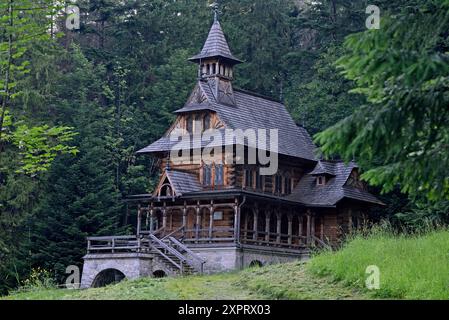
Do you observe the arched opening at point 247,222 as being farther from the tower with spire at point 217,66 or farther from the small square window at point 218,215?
the tower with spire at point 217,66

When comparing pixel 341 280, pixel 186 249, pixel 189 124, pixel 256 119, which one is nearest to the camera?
pixel 341 280

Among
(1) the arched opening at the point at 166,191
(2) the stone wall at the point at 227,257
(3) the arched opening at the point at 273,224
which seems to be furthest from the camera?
(3) the arched opening at the point at 273,224

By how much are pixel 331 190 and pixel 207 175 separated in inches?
241

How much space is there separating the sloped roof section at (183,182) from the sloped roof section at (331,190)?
5.24 meters

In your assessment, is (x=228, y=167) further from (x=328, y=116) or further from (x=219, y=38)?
(x=328, y=116)

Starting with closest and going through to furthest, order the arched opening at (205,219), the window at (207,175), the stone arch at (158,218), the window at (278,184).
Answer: the arched opening at (205,219) < the window at (207,175) < the stone arch at (158,218) < the window at (278,184)

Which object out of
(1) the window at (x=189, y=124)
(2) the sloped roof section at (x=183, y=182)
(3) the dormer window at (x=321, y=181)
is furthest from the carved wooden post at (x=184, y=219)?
(3) the dormer window at (x=321, y=181)

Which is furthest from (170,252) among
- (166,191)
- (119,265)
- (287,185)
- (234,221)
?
(287,185)

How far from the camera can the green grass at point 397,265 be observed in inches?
749

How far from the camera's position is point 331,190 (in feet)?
140

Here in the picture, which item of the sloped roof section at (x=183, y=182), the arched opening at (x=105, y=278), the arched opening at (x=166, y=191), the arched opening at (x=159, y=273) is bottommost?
the arched opening at (x=105, y=278)

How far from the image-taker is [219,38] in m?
44.7

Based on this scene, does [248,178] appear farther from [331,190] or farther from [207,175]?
[331,190]

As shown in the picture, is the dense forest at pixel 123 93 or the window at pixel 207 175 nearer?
the window at pixel 207 175
